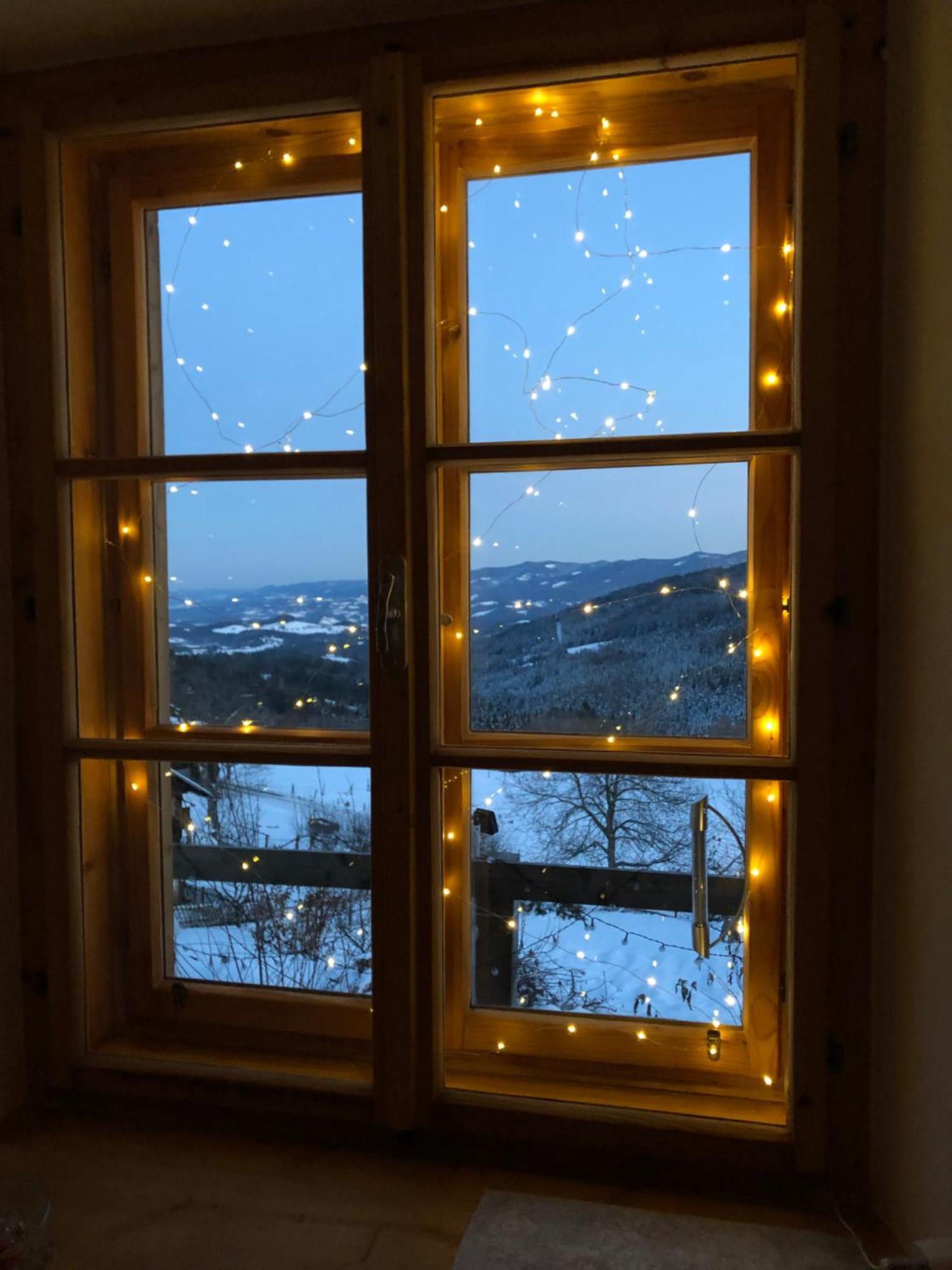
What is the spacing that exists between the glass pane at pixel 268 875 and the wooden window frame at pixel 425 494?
0.15 meters

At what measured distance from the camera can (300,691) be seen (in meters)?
1.59

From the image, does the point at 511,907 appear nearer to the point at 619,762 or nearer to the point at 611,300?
the point at 619,762

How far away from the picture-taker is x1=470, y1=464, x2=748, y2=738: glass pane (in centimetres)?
144

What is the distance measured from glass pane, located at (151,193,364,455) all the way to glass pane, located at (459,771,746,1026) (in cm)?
74

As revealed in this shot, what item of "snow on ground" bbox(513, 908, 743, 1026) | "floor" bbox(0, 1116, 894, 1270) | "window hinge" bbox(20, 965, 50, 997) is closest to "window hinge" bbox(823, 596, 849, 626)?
"snow on ground" bbox(513, 908, 743, 1026)

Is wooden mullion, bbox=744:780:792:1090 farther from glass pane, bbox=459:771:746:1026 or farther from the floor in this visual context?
the floor

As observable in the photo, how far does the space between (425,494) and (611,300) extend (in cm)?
46

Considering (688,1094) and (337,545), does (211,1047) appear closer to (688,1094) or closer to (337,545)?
(688,1094)

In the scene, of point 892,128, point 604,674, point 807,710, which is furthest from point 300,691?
point 892,128

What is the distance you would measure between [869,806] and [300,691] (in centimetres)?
98

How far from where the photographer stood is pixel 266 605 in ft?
5.27

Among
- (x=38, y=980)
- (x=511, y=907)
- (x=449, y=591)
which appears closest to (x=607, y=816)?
(x=511, y=907)

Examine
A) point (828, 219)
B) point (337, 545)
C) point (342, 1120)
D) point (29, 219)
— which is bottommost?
point (342, 1120)

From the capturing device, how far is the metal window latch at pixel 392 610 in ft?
4.53
